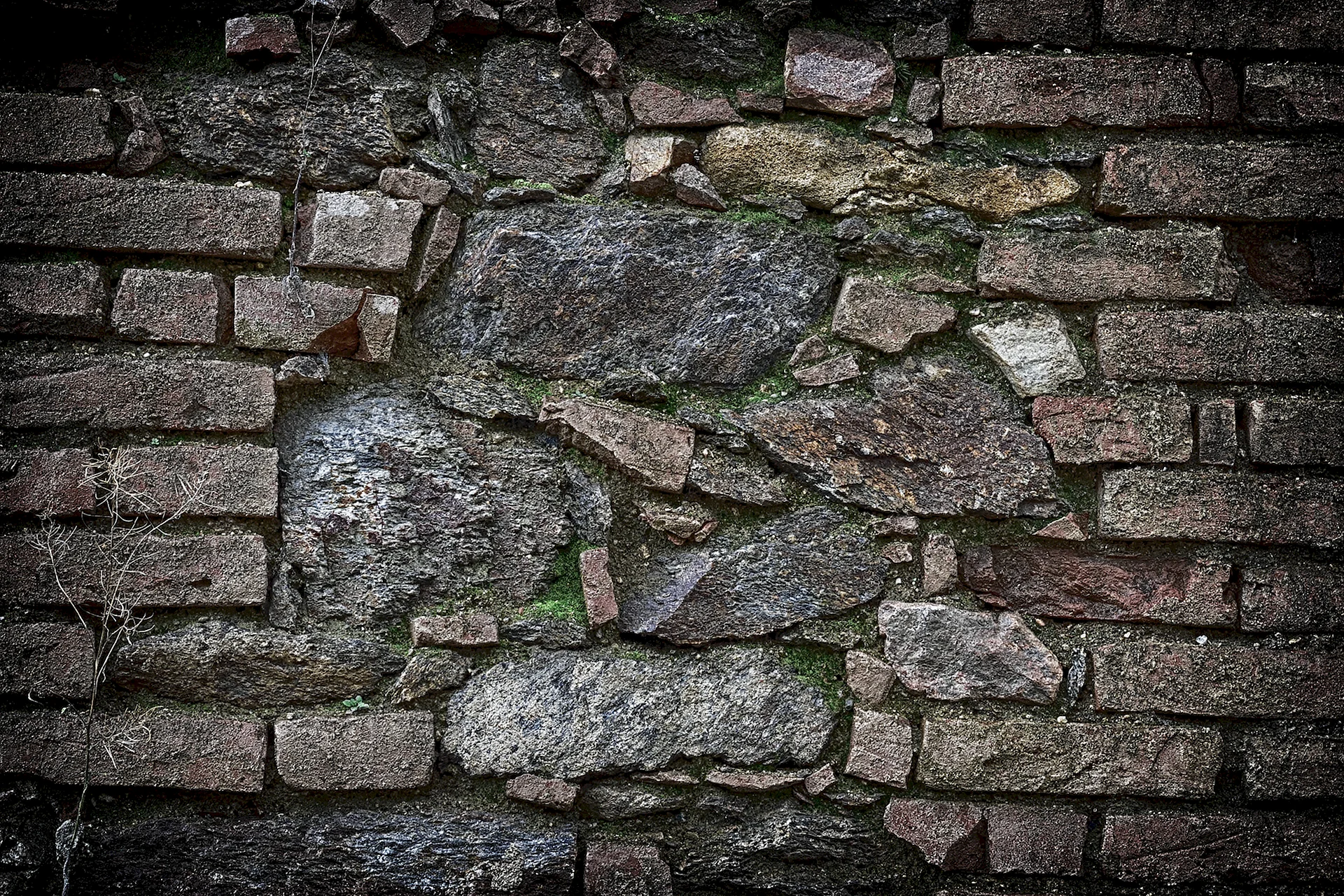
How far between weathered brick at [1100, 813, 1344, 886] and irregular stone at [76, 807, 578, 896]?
2.94ft

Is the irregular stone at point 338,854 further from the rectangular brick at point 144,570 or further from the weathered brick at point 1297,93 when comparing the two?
the weathered brick at point 1297,93

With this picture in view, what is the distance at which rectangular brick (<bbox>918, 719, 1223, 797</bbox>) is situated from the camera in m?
1.59

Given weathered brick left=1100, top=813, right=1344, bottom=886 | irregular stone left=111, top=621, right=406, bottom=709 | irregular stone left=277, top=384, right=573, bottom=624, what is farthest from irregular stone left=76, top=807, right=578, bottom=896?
weathered brick left=1100, top=813, right=1344, bottom=886

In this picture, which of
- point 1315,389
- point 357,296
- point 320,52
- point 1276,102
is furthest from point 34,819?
point 1276,102

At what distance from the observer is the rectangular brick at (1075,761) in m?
1.59

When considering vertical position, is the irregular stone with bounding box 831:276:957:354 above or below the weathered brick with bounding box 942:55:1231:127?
below

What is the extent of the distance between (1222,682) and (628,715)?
0.98 metres

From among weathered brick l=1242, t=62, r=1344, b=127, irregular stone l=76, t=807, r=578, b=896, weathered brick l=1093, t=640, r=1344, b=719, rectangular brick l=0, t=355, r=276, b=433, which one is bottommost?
irregular stone l=76, t=807, r=578, b=896

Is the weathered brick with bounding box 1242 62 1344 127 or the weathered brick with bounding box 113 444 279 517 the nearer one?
the weathered brick with bounding box 113 444 279 517

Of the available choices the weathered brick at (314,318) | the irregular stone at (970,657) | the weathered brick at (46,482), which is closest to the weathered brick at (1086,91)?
the irregular stone at (970,657)

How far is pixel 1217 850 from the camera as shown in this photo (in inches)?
62.4

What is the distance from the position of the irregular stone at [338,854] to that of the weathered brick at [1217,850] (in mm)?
896

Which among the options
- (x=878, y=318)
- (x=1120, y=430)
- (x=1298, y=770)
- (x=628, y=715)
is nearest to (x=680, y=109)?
(x=878, y=318)

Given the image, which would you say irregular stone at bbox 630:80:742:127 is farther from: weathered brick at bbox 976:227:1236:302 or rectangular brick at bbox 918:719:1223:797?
rectangular brick at bbox 918:719:1223:797
